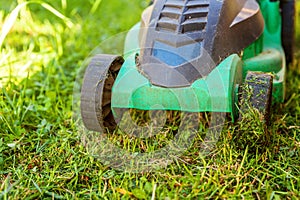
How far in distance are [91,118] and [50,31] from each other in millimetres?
1114

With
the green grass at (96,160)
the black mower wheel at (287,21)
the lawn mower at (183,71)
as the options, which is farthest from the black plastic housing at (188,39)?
the black mower wheel at (287,21)

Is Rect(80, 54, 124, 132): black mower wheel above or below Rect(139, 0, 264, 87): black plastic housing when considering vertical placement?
below

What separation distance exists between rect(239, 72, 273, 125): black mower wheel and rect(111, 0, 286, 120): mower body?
2.2 inches

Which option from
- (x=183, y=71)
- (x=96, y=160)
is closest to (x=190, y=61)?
(x=183, y=71)

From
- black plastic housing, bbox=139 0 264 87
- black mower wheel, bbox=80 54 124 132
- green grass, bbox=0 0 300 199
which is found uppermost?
black plastic housing, bbox=139 0 264 87

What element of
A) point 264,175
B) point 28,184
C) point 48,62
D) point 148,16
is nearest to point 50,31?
point 48,62

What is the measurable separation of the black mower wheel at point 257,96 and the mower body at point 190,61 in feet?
0.18

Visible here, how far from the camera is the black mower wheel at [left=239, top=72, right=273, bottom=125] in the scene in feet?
4.46

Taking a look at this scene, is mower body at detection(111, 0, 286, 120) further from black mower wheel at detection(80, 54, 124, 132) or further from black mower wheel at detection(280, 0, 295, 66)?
black mower wheel at detection(280, 0, 295, 66)

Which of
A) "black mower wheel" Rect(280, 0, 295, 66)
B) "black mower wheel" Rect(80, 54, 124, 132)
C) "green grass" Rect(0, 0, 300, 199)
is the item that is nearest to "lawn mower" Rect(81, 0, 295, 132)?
"black mower wheel" Rect(80, 54, 124, 132)

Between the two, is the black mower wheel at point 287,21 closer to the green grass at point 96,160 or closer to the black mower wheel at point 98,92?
the green grass at point 96,160

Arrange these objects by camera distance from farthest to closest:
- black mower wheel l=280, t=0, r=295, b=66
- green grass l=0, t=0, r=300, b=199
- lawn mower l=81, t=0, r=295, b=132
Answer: black mower wheel l=280, t=0, r=295, b=66 → lawn mower l=81, t=0, r=295, b=132 → green grass l=0, t=0, r=300, b=199

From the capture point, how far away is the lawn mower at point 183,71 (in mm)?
1431

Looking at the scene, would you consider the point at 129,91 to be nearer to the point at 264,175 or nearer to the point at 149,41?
the point at 149,41
